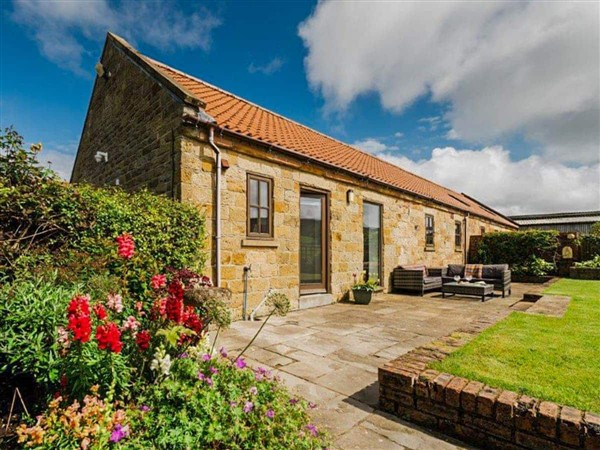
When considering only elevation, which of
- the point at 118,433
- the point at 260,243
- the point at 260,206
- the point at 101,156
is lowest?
the point at 118,433

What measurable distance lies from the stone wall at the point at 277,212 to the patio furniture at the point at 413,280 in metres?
0.38

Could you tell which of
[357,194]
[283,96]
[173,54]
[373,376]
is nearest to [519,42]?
[357,194]

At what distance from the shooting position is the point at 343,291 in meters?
8.63

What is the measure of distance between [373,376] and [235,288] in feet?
11.5

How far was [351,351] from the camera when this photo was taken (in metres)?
4.30

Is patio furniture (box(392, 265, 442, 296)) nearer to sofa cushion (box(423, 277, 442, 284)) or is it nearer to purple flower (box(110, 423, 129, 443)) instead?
sofa cushion (box(423, 277, 442, 284))

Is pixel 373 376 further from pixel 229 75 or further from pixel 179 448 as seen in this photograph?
pixel 229 75

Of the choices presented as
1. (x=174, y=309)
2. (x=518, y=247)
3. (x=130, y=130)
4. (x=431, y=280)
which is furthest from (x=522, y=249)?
(x=174, y=309)

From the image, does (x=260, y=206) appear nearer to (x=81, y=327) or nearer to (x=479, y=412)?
(x=81, y=327)

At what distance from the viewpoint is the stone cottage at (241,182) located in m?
5.96

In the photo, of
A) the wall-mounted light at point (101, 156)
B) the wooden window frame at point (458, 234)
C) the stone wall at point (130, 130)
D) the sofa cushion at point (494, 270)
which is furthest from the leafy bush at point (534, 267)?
the wall-mounted light at point (101, 156)

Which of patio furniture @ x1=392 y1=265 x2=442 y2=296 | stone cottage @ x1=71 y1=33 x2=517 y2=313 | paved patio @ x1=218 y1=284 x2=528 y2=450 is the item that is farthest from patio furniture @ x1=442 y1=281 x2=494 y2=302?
stone cottage @ x1=71 y1=33 x2=517 y2=313

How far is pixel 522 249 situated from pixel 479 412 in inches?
651

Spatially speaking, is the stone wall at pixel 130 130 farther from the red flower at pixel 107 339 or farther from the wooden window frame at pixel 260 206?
the red flower at pixel 107 339
